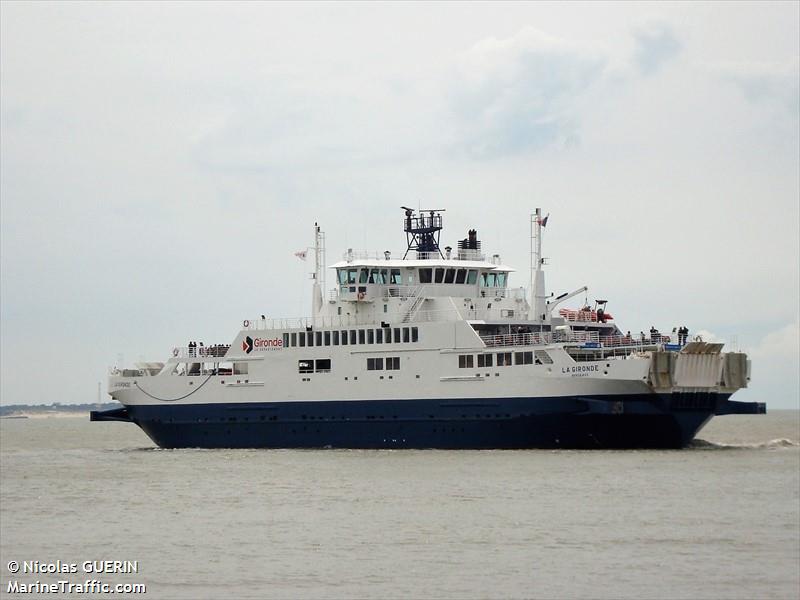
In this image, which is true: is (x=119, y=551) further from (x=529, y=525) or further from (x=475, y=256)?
(x=475, y=256)

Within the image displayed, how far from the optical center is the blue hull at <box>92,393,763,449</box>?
43.4m

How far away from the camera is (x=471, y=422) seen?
147 ft

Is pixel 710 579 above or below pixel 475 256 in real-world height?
below

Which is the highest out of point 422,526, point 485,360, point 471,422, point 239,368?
point 485,360

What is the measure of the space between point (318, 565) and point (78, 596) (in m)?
4.26

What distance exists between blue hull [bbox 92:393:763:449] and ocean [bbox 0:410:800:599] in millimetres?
917

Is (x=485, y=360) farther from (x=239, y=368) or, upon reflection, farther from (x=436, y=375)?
(x=239, y=368)

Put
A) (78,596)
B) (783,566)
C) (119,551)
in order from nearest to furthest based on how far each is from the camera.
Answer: (78,596) → (783,566) → (119,551)

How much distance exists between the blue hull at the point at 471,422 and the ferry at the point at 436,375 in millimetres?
45

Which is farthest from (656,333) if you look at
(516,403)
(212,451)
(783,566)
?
(783,566)

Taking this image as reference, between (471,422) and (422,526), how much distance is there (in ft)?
54.1

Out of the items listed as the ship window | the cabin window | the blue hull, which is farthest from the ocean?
the cabin window

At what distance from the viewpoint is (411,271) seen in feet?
159

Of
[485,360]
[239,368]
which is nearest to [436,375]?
[485,360]
